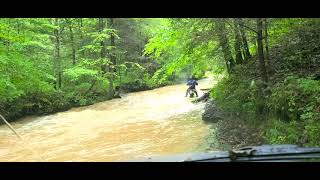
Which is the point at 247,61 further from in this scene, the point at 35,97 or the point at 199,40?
the point at 35,97

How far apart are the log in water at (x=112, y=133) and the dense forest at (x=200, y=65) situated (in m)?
1.66

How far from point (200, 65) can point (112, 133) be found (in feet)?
13.4

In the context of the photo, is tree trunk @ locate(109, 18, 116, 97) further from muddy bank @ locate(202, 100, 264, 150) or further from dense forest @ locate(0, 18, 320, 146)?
muddy bank @ locate(202, 100, 264, 150)

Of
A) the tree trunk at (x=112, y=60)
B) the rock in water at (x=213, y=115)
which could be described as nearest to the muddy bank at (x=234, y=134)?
the rock in water at (x=213, y=115)

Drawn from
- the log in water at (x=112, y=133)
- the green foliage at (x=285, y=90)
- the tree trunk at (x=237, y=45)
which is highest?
the tree trunk at (x=237, y=45)

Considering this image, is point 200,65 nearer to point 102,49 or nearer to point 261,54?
point 261,54

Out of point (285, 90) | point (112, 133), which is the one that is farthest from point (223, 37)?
point (112, 133)

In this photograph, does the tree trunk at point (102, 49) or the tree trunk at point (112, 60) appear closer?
the tree trunk at point (112, 60)

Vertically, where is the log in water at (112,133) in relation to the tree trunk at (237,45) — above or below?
below

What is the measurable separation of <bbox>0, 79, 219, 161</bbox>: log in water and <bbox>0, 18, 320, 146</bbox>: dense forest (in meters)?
1.66

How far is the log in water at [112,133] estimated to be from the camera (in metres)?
11.8

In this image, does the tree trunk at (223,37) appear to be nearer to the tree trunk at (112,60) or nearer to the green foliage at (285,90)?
the green foliage at (285,90)
